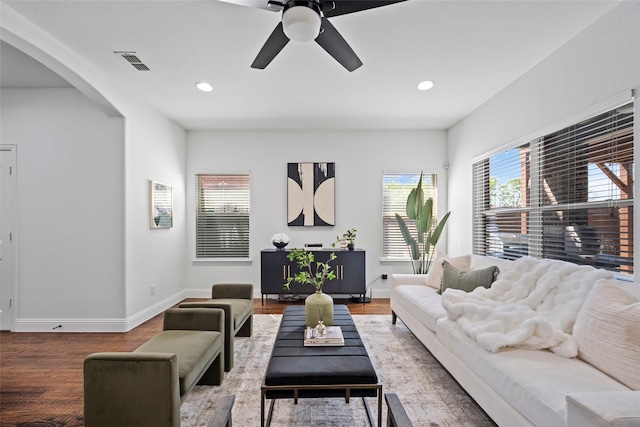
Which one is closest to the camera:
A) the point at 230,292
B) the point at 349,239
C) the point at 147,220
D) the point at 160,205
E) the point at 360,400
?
the point at 360,400

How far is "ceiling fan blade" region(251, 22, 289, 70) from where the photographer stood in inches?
75.9

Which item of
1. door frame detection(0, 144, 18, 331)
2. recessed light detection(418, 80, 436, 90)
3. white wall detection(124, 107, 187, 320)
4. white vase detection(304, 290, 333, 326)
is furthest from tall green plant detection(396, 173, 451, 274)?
door frame detection(0, 144, 18, 331)

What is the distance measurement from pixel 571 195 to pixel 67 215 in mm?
4921

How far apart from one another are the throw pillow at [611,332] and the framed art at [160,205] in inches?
167

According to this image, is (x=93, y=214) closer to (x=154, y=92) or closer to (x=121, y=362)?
(x=154, y=92)

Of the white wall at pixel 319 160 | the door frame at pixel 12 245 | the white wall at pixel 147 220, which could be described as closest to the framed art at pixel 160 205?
the white wall at pixel 147 220

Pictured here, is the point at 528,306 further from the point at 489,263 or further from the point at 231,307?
the point at 231,307

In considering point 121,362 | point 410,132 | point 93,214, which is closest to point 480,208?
point 410,132

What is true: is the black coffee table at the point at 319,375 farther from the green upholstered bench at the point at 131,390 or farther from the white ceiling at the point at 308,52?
the white ceiling at the point at 308,52

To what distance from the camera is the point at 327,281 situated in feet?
15.6

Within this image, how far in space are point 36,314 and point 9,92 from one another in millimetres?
2479

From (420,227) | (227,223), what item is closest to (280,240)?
(227,223)

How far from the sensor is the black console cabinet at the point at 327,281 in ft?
15.5

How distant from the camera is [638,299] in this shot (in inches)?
71.6
